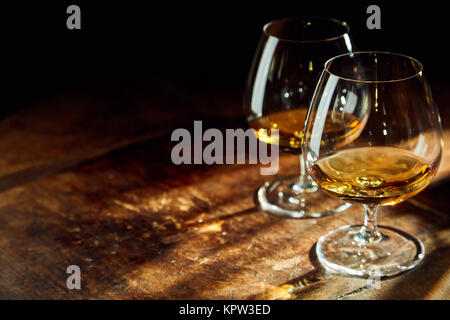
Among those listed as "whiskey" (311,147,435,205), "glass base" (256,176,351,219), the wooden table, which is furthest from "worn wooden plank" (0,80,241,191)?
"whiskey" (311,147,435,205)

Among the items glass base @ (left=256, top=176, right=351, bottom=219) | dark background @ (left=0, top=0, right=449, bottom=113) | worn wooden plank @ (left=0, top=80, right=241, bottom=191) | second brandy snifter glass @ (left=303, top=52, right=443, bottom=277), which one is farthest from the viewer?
dark background @ (left=0, top=0, right=449, bottom=113)

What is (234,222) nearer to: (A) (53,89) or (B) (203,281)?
(B) (203,281)

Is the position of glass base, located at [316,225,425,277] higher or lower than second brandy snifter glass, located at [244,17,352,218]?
lower

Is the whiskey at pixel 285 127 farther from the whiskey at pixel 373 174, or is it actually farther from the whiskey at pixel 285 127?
the whiskey at pixel 373 174

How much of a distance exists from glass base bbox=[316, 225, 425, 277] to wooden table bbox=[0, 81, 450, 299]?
0.01 metres

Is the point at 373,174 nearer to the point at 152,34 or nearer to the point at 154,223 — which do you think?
the point at 154,223

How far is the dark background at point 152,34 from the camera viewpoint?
2.04 m

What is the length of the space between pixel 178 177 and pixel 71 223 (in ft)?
0.65

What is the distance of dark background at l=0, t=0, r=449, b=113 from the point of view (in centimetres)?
204

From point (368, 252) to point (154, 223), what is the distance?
11.7 inches

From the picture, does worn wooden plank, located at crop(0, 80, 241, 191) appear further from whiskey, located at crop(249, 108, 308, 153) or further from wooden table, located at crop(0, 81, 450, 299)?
whiskey, located at crop(249, 108, 308, 153)

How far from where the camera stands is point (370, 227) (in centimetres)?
89

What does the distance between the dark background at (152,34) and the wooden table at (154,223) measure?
2.40 feet

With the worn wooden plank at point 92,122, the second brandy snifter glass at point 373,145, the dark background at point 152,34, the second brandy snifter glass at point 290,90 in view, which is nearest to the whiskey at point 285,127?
the second brandy snifter glass at point 290,90
